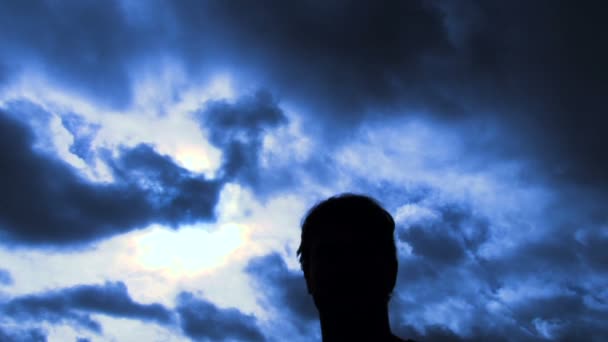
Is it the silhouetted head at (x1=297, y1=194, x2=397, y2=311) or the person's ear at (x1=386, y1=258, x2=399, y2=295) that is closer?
the silhouetted head at (x1=297, y1=194, x2=397, y2=311)

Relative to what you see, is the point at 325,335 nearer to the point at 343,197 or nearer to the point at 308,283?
the point at 308,283

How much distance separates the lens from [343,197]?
4785 millimetres

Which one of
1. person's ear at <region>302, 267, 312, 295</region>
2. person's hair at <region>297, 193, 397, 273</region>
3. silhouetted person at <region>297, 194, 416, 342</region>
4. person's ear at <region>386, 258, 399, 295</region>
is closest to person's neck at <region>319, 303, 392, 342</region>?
silhouetted person at <region>297, 194, 416, 342</region>

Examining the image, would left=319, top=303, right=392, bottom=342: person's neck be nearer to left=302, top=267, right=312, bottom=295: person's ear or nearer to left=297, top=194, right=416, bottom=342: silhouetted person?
left=297, top=194, right=416, bottom=342: silhouetted person

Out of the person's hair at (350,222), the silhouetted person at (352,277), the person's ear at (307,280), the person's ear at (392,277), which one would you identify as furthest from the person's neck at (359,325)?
the person's hair at (350,222)

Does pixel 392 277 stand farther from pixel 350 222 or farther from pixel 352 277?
pixel 350 222

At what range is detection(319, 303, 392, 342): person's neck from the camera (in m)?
3.89

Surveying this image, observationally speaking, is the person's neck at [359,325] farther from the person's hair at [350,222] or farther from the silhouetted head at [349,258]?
the person's hair at [350,222]

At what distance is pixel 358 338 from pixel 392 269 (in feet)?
2.29

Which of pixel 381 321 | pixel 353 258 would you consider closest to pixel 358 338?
pixel 381 321

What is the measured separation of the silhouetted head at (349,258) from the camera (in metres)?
3.93

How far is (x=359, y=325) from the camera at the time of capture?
12.9 ft

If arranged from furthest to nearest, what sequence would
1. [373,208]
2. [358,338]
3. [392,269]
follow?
[373,208] < [392,269] < [358,338]

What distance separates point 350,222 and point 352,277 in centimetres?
57
